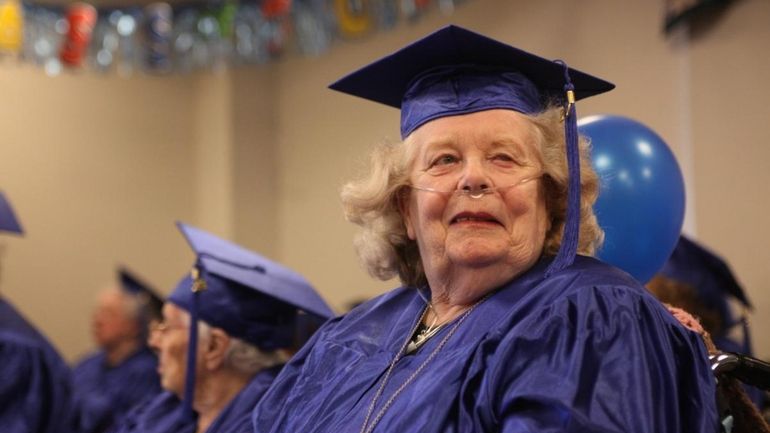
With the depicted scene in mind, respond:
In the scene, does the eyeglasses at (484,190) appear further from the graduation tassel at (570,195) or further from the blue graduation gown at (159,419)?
the blue graduation gown at (159,419)

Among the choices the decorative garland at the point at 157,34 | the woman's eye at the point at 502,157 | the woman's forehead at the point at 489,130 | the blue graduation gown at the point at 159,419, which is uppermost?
the decorative garland at the point at 157,34

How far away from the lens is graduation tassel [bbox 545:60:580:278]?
168 centimetres

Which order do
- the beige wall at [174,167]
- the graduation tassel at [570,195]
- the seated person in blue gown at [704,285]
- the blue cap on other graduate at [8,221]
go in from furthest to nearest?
the beige wall at [174,167]
the blue cap on other graduate at [8,221]
the seated person in blue gown at [704,285]
the graduation tassel at [570,195]

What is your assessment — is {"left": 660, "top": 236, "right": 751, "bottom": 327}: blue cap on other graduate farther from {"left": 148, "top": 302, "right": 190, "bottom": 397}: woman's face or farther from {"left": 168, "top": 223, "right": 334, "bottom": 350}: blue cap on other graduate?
{"left": 148, "top": 302, "right": 190, "bottom": 397}: woman's face

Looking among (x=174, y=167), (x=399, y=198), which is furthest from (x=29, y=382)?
A: (x=174, y=167)

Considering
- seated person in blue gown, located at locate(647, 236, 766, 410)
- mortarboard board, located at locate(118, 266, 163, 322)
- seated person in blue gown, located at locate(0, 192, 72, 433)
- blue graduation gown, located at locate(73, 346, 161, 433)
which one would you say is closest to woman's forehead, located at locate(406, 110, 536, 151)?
seated person in blue gown, located at locate(647, 236, 766, 410)

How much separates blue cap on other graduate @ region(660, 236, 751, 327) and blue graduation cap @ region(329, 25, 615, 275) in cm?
162

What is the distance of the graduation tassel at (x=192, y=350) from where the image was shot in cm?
266

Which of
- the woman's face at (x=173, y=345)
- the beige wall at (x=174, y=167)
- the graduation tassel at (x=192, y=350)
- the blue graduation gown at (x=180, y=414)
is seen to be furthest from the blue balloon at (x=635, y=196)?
the beige wall at (x=174, y=167)

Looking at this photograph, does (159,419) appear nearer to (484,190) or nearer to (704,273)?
(484,190)

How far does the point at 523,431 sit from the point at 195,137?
21.7 ft

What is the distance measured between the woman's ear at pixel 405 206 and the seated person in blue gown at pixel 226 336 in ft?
2.45

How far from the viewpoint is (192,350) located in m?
2.68

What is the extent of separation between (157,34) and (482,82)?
18.1 feet
